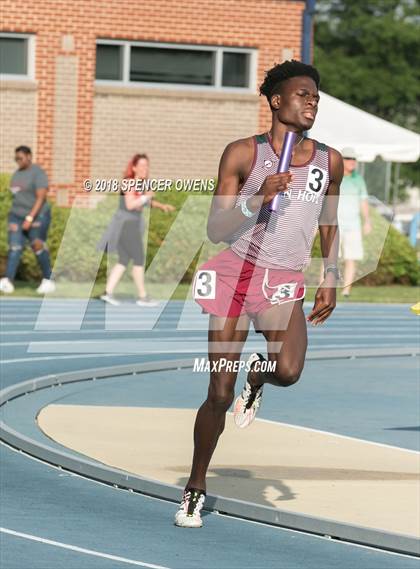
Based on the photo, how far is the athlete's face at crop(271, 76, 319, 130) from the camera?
808cm

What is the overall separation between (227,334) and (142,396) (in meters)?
5.74

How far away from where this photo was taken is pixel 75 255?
25.2m

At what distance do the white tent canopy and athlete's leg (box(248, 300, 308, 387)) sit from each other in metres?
22.3

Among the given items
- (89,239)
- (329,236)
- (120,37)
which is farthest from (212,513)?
(120,37)

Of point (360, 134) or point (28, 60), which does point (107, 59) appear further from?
point (360, 134)

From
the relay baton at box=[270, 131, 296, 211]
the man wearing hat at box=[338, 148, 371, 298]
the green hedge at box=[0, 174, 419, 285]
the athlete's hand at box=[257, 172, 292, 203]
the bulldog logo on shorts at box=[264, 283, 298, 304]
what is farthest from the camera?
the green hedge at box=[0, 174, 419, 285]

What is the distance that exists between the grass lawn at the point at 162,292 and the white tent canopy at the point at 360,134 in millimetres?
4901

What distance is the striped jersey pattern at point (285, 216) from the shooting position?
26.5ft

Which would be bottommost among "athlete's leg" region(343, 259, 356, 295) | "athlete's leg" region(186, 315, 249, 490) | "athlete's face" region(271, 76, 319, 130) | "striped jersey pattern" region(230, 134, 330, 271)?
"athlete's leg" region(343, 259, 356, 295)

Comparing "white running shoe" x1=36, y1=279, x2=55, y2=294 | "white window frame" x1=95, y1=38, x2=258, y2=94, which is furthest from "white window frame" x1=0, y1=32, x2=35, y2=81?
"white running shoe" x1=36, y1=279, x2=55, y2=294

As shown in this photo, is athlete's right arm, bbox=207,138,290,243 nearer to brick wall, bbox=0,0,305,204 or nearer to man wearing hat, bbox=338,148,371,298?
man wearing hat, bbox=338,148,371,298

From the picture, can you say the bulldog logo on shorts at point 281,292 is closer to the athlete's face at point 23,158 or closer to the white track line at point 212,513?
the white track line at point 212,513

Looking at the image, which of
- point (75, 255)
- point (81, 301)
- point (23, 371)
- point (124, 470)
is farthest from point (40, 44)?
point (124, 470)

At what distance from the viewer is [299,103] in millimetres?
8094
